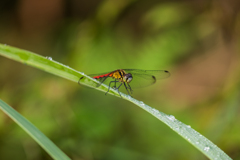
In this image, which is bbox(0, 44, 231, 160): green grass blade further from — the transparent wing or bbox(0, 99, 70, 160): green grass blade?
the transparent wing

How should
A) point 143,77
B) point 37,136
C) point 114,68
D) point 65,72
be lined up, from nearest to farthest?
1. point 37,136
2. point 65,72
3. point 143,77
4. point 114,68

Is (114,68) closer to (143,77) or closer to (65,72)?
(143,77)

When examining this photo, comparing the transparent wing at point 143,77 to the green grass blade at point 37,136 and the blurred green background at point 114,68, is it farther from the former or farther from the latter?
the green grass blade at point 37,136

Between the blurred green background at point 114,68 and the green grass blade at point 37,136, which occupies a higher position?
A: the blurred green background at point 114,68

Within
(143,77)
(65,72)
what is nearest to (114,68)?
(143,77)

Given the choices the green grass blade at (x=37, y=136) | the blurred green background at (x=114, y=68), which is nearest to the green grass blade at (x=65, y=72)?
the green grass blade at (x=37, y=136)

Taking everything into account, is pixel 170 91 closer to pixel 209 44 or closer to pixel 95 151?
pixel 209 44

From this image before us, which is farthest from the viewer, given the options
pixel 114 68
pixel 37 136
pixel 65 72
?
pixel 114 68

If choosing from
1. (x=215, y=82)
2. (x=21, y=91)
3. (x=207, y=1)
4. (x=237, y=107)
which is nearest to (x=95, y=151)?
(x=21, y=91)

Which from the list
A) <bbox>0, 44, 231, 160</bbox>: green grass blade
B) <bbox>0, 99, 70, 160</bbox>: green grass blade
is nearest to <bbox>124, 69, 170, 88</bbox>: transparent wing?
<bbox>0, 44, 231, 160</bbox>: green grass blade
